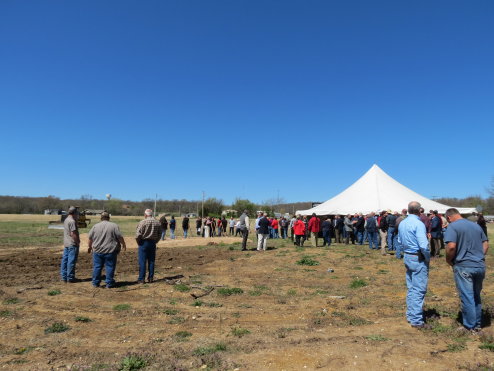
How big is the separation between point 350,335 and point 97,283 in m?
5.92

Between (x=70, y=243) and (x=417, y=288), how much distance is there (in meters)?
7.62

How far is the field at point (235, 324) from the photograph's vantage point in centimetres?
419

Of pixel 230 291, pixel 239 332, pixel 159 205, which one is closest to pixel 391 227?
pixel 230 291

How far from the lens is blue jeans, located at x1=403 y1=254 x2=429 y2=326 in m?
5.29

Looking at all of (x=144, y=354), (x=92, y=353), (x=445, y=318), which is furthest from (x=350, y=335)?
(x=92, y=353)

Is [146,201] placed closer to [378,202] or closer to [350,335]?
[378,202]

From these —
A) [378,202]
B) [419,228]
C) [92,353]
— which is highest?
[378,202]

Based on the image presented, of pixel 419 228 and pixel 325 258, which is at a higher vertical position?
pixel 419 228

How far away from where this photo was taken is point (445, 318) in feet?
18.7

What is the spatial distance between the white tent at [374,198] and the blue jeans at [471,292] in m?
15.8

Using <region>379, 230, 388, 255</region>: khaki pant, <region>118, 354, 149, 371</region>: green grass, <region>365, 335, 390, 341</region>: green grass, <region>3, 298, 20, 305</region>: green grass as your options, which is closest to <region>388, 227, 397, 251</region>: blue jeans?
<region>379, 230, 388, 255</region>: khaki pant

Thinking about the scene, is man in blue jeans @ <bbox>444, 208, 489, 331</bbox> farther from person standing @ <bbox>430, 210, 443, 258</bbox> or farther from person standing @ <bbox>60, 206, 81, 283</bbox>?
person standing @ <bbox>430, 210, 443, 258</bbox>

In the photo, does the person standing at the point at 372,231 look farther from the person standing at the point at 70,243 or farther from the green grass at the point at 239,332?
the person standing at the point at 70,243

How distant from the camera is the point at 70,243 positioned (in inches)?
334
